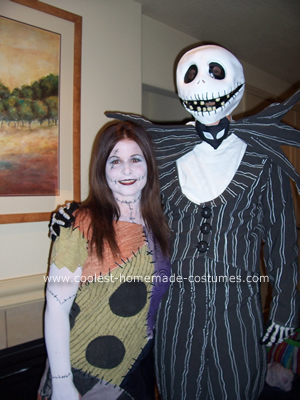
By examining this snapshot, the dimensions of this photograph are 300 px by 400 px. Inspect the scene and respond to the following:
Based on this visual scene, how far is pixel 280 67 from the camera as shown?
2.50 metres

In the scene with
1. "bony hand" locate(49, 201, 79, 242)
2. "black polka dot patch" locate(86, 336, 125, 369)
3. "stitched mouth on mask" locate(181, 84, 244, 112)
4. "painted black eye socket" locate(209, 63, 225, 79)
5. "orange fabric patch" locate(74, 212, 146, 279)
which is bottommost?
"black polka dot patch" locate(86, 336, 125, 369)

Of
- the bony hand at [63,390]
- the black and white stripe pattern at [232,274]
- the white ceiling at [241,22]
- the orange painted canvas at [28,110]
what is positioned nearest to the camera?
the bony hand at [63,390]

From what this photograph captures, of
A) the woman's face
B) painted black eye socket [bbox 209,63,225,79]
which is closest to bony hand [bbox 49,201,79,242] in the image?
the woman's face

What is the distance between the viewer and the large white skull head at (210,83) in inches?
32.3

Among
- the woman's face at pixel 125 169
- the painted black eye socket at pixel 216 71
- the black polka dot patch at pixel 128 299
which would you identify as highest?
the painted black eye socket at pixel 216 71

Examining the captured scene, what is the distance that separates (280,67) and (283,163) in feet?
6.90

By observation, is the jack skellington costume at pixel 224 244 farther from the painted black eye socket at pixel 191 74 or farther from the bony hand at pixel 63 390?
the bony hand at pixel 63 390

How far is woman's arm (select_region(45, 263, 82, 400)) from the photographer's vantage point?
27.5 inches

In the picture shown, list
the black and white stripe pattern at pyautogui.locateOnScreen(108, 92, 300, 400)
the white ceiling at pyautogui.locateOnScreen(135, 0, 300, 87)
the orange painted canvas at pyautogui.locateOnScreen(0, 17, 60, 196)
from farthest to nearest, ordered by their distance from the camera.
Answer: the white ceiling at pyautogui.locateOnScreen(135, 0, 300, 87), the orange painted canvas at pyautogui.locateOnScreen(0, 17, 60, 196), the black and white stripe pattern at pyautogui.locateOnScreen(108, 92, 300, 400)

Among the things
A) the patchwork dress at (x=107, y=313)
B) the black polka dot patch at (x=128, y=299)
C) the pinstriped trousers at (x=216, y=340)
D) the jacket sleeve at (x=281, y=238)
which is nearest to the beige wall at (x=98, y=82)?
the patchwork dress at (x=107, y=313)

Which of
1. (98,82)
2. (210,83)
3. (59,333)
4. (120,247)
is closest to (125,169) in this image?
(120,247)

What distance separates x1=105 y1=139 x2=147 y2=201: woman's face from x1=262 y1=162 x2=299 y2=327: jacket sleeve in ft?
1.30

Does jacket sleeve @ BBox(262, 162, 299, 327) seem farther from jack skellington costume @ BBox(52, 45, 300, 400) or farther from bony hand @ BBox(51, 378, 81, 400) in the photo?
bony hand @ BBox(51, 378, 81, 400)

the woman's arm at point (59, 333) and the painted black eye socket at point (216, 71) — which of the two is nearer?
the woman's arm at point (59, 333)
